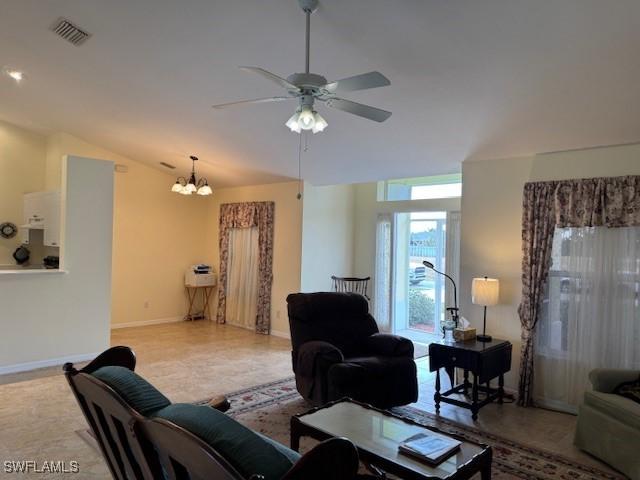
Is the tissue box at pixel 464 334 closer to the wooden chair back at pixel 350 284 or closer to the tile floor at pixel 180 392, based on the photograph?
the tile floor at pixel 180 392

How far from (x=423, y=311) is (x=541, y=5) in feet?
17.2

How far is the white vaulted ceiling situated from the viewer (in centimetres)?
273

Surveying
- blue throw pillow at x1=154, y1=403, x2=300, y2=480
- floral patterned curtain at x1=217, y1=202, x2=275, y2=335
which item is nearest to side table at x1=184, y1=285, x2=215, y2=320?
floral patterned curtain at x1=217, y1=202, x2=275, y2=335

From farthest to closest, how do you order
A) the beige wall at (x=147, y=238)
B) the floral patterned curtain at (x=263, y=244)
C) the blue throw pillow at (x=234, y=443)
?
1. the beige wall at (x=147, y=238)
2. the floral patterned curtain at (x=263, y=244)
3. the blue throw pillow at (x=234, y=443)

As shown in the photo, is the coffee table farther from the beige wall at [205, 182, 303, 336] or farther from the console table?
the beige wall at [205, 182, 303, 336]

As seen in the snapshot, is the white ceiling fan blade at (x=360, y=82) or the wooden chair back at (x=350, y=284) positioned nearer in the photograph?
the white ceiling fan blade at (x=360, y=82)

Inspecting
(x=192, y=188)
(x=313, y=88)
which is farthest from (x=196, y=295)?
(x=313, y=88)

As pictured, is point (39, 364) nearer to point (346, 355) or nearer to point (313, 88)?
point (346, 355)

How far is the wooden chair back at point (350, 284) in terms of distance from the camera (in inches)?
284

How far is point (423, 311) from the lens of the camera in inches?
279

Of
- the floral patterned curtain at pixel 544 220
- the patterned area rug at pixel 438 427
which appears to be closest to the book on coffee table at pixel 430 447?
the patterned area rug at pixel 438 427

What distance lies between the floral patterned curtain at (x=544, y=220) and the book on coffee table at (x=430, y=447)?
220 centimetres

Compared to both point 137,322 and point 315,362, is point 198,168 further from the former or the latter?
point 315,362

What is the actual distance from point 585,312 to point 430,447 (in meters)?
2.52
